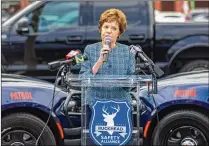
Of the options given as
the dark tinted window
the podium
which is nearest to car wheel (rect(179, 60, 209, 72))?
the dark tinted window

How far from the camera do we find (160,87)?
5777 mm

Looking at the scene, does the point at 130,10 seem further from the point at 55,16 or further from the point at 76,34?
the point at 55,16

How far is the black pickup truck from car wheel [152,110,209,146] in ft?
10.7

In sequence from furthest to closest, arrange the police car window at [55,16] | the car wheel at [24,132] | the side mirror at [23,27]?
1. the police car window at [55,16]
2. the side mirror at [23,27]
3. the car wheel at [24,132]

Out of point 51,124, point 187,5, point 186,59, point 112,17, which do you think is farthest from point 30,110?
point 187,5

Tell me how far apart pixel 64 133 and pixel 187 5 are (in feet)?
72.5

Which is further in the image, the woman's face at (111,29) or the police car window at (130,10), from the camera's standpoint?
the police car window at (130,10)

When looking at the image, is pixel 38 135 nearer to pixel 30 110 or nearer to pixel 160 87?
pixel 30 110

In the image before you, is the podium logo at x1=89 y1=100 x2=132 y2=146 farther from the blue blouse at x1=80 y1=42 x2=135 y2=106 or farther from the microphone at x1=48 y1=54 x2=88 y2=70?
the microphone at x1=48 y1=54 x2=88 y2=70

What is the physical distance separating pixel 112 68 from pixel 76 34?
408 cm

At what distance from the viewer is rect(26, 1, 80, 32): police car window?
29.1 ft

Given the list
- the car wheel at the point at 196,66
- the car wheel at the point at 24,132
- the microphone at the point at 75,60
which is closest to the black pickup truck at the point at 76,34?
the car wheel at the point at 196,66

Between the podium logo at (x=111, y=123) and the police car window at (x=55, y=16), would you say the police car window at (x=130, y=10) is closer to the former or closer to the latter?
the police car window at (x=55, y=16)

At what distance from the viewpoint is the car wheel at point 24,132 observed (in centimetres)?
554
